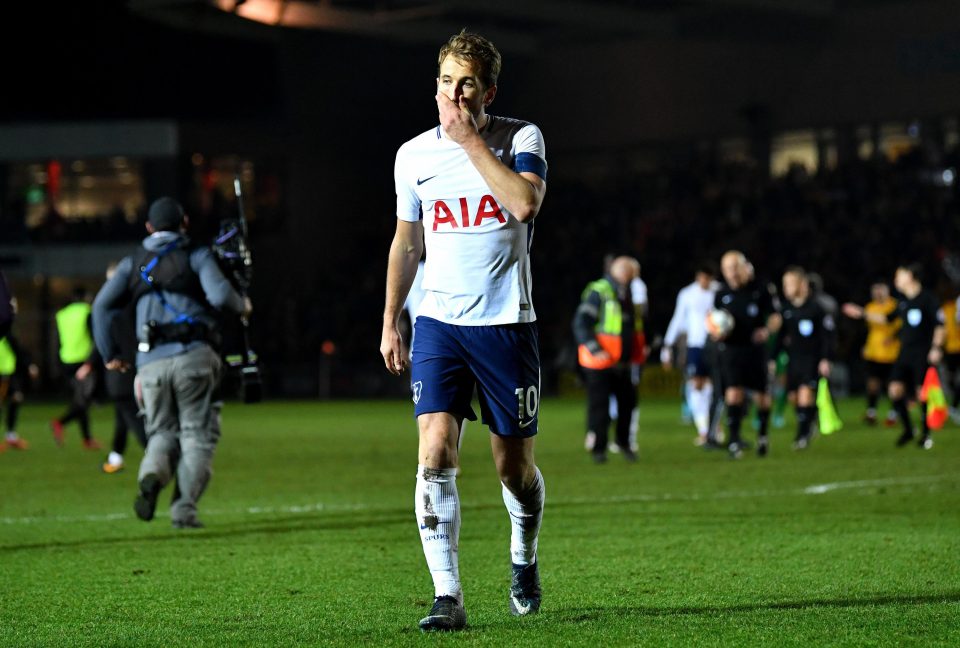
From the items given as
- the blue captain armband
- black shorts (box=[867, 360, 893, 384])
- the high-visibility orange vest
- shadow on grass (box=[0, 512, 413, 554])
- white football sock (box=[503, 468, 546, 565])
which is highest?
the blue captain armband

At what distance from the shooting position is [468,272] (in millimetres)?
6102

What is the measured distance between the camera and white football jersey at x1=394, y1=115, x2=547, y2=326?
6070 mm

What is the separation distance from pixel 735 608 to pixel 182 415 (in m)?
4.53

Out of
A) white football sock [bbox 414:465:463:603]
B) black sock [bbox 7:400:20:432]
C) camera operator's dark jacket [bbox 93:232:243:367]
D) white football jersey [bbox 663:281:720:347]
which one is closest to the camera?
white football sock [bbox 414:465:463:603]

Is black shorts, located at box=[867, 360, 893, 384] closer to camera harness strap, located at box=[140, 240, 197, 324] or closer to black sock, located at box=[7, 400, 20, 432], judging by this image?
black sock, located at box=[7, 400, 20, 432]

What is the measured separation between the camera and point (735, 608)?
6684 millimetres

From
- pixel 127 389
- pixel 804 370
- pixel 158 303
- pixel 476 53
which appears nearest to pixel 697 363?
pixel 804 370

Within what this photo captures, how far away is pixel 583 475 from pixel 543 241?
1173 inches

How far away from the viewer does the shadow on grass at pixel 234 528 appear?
9.75m

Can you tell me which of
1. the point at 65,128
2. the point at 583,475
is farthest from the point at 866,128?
the point at 583,475

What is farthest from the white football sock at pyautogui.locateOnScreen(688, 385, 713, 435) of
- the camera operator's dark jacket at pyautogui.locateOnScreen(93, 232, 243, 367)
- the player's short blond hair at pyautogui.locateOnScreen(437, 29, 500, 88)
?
the player's short blond hair at pyautogui.locateOnScreen(437, 29, 500, 88)

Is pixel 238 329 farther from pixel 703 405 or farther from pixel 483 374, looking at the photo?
pixel 703 405

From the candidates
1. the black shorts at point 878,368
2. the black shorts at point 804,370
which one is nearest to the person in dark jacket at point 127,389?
the black shorts at point 804,370

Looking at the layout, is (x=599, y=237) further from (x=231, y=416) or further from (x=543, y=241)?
(x=231, y=416)
